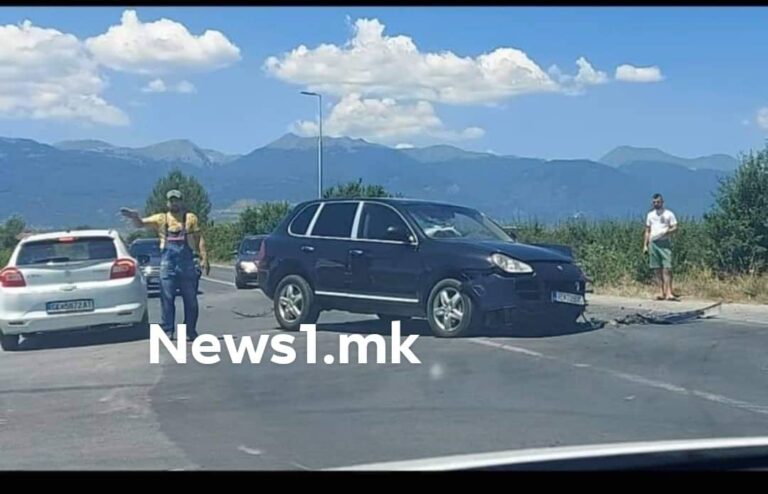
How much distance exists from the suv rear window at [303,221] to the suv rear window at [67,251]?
2293 millimetres

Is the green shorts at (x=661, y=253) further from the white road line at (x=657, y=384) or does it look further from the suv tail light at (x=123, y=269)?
the suv tail light at (x=123, y=269)

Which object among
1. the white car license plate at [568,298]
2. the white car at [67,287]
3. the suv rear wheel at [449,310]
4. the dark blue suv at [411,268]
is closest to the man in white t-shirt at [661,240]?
the dark blue suv at [411,268]

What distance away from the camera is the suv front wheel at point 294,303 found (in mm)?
15156

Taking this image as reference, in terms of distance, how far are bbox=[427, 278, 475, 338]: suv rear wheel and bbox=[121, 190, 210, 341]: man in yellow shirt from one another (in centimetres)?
278

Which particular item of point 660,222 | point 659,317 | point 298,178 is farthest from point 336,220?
point 298,178

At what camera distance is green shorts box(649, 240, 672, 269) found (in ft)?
63.7

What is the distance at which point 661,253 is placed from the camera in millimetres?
19453

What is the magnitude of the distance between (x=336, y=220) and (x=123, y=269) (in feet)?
8.71

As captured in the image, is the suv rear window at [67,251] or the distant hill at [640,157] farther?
the distant hill at [640,157]

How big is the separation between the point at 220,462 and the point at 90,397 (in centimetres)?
351

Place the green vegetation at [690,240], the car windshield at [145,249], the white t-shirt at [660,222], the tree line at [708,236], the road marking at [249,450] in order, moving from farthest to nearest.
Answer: the tree line at [708,236]
the green vegetation at [690,240]
the white t-shirt at [660,222]
the car windshield at [145,249]
the road marking at [249,450]

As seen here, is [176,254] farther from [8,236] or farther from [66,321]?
[8,236]
